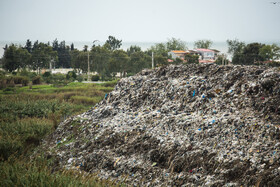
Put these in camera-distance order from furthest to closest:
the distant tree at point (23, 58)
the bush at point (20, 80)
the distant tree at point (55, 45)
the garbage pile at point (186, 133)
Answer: the distant tree at point (55, 45)
the distant tree at point (23, 58)
the bush at point (20, 80)
the garbage pile at point (186, 133)

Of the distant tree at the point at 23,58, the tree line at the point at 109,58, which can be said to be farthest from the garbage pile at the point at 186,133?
the distant tree at the point at 23,58

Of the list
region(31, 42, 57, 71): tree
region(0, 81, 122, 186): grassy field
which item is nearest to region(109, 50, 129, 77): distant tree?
region(31, 42, 57, 71): tree

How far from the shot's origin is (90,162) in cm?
693

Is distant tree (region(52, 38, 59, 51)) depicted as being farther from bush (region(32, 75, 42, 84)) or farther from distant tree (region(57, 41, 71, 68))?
bush (region(32, 75, 42, 84))

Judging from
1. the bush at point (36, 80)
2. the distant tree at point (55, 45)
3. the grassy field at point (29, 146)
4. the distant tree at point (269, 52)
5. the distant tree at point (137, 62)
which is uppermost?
the distant tree at point (55, 45)

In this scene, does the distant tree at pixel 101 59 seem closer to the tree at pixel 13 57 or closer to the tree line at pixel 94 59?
the tree line at pixel 94 59

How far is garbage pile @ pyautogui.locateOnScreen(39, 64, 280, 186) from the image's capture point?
523 centimetres

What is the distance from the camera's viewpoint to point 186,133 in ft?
21.3

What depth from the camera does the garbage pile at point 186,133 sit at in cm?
523

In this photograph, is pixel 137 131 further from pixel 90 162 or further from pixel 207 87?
pixel 207 87

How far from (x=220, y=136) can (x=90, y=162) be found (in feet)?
11.9

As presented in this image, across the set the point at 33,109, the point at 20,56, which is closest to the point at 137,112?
the point at 33,109

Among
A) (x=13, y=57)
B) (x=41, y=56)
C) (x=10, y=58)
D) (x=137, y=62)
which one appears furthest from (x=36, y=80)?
(x=41, y=56)

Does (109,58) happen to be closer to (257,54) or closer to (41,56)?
(41,56)
